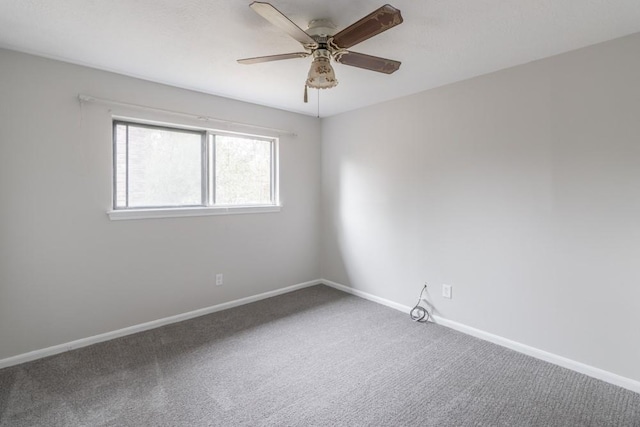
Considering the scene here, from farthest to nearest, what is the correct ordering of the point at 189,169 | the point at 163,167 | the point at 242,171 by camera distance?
the point at 242,171 < the point at 189,169 < the point at 163,167

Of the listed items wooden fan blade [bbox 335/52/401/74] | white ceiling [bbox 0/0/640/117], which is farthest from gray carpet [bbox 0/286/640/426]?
white ceiling [bbox 0/0/640/117]

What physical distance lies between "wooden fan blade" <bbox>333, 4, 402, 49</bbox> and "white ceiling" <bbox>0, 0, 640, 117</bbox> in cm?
18

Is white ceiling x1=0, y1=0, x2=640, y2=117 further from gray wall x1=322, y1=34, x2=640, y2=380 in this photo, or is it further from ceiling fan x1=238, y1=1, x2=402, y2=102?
gray wall x1=322, y1=34, x2=640, y2=380

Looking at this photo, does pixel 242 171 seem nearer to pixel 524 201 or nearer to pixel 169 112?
pixel 169 112

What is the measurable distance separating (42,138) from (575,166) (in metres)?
3.98

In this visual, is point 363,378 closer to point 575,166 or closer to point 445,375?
point 445,375

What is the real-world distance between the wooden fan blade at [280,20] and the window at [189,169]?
75.5 inches

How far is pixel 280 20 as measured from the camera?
158 cm

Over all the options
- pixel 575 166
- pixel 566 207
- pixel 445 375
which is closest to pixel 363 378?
pixel 445 375

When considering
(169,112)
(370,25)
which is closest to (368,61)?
(370,25)

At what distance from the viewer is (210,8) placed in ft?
5.91

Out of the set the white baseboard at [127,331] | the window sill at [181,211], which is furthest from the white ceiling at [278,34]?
the white baseboard at [127,331]

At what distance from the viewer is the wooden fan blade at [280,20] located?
1.44m

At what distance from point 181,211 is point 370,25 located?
244 cm
